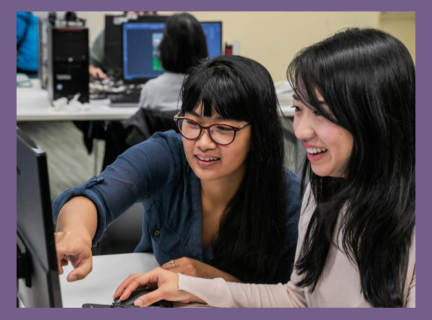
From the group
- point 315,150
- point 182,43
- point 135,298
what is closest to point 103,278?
point 135,298

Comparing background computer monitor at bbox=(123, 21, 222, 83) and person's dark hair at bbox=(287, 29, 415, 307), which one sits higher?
background computer monitor at bbox=(123, 21, 222, 83)

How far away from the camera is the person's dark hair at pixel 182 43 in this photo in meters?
2.98

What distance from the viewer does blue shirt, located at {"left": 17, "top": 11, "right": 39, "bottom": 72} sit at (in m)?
4.61

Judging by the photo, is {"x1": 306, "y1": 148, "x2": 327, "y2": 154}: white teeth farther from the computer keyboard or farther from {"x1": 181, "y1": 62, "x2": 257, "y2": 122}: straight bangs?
the computer keyboard

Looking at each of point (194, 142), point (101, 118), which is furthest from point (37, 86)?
point (194, 142)

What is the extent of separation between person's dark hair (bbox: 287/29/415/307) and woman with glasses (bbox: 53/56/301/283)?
10.8 inches

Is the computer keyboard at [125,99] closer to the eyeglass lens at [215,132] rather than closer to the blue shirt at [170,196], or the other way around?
the blue shirt at [170,196]

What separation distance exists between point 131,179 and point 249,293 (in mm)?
384

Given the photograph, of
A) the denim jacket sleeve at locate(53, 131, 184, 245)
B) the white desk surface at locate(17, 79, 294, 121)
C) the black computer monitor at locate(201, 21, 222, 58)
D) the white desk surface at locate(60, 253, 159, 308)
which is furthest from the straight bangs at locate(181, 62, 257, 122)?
the black computer monitor at locate(201, 21, 222, 58)

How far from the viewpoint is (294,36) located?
17.8ft

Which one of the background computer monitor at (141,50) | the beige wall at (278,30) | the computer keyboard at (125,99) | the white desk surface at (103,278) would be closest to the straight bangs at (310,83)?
the white desk surface at (103,278)

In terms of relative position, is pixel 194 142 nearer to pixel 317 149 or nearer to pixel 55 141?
pixel 317 149

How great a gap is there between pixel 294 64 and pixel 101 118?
2.25 metres

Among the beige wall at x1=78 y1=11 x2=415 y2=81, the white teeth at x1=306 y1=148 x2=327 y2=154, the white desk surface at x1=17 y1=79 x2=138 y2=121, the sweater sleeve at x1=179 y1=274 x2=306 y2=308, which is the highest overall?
the beige wall at x1=78 y1=11 x2=415 y2=81
